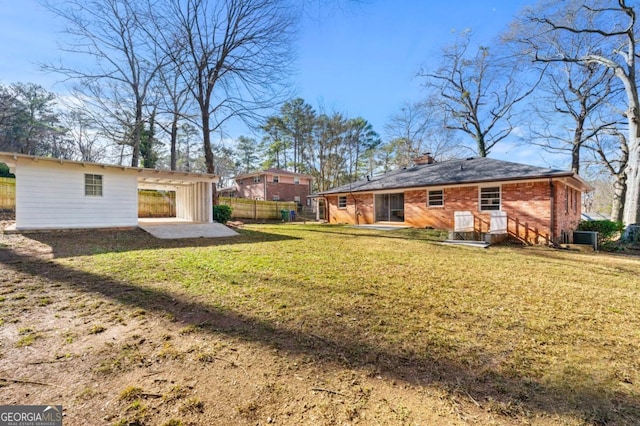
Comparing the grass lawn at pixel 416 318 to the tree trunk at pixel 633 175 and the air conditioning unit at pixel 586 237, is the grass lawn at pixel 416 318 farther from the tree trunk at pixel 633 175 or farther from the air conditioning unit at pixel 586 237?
the tree trunk at pixel 633 175

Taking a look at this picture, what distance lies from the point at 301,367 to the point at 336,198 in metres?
17.1

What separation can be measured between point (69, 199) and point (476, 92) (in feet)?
87.1

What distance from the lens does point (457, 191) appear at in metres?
13.2

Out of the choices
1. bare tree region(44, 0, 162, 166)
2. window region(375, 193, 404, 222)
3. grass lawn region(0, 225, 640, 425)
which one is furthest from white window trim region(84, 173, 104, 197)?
window region(375, 193, 404, 222)

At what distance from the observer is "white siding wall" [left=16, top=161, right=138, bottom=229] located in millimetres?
9023

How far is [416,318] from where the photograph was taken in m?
3.20

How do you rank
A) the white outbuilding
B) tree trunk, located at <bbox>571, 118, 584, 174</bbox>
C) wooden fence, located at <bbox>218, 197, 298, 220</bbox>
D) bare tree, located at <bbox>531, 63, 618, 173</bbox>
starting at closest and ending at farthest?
the white outbuilding
bare tree, located at <bbox>531, 63, 618, 173</bbox>
tree trunk, located at <bbox>571, 118, 584, 174</bbox>
wooden fence, located at <bbox>218, 197, 298, 220</bbox>

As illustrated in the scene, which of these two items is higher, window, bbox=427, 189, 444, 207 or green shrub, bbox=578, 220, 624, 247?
window, bbox=427, 189, 444, 207

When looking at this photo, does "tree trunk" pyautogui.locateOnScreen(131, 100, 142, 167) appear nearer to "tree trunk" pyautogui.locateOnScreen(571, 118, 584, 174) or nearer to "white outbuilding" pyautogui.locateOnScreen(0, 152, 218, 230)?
"white outbuilding" pyautogui.locateOnScreen(0, 152, 218, 230)

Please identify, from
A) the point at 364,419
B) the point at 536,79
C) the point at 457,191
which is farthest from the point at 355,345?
the point at 536,79

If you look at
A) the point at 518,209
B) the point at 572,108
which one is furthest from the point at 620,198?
the point at 518,209

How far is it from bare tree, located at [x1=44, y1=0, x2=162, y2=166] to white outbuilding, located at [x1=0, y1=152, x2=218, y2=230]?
5089 mm

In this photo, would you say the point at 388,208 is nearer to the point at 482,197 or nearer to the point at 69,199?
the point at 482,197

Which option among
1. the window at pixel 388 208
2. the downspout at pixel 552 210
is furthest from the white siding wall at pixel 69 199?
the downspout at pixel 552 210
